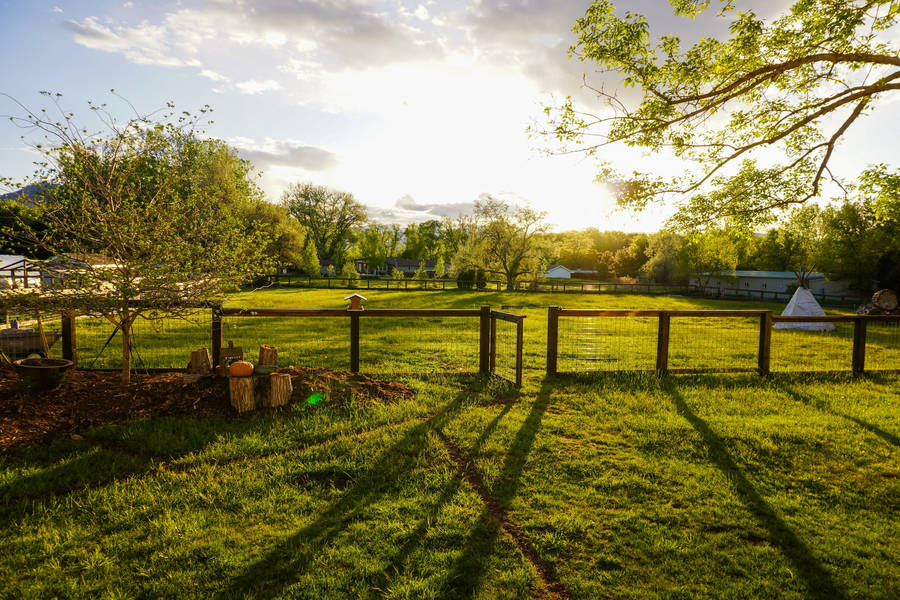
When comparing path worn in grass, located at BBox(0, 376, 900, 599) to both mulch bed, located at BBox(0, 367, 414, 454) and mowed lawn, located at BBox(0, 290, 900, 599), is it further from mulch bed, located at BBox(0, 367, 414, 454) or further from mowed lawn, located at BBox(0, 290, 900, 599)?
mulch bed, located at BBox(0, 367, 414, 454)

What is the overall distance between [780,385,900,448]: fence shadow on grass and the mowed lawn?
0.14 feet

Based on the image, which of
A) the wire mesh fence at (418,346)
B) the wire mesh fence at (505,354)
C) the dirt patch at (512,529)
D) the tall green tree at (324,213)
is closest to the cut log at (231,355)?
the wire mesh fence at (418,346)

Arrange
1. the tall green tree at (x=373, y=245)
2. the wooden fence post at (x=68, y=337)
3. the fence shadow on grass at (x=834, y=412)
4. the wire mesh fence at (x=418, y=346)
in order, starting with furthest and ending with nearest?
the tall green tree at (x=373, y=245)
the wire mesh fence at (x=418, y=346)
the wooden fence post at (x=68, y=337)
the fence shadow on grass at (x=834, y=412)

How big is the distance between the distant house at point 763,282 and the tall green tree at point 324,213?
50.7m

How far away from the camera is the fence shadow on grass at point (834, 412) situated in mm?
5719

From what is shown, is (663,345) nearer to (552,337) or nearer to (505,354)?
(552,337)

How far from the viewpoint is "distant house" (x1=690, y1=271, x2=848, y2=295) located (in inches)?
1752

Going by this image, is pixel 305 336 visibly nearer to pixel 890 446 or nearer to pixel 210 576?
pixel 210 576

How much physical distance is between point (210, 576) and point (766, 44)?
1099cm

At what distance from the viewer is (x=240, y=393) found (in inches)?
233

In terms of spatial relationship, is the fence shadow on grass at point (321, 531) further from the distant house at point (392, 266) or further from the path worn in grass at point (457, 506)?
the distant house at point (392, 266)

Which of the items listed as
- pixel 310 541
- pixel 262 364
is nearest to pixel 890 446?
pixel 310 541

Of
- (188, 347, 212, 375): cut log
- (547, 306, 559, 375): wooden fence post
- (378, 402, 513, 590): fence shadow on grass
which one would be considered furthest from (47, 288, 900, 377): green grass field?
(378, 402, 513, 590): fence shadow on grass

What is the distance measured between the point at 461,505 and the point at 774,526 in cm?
267
